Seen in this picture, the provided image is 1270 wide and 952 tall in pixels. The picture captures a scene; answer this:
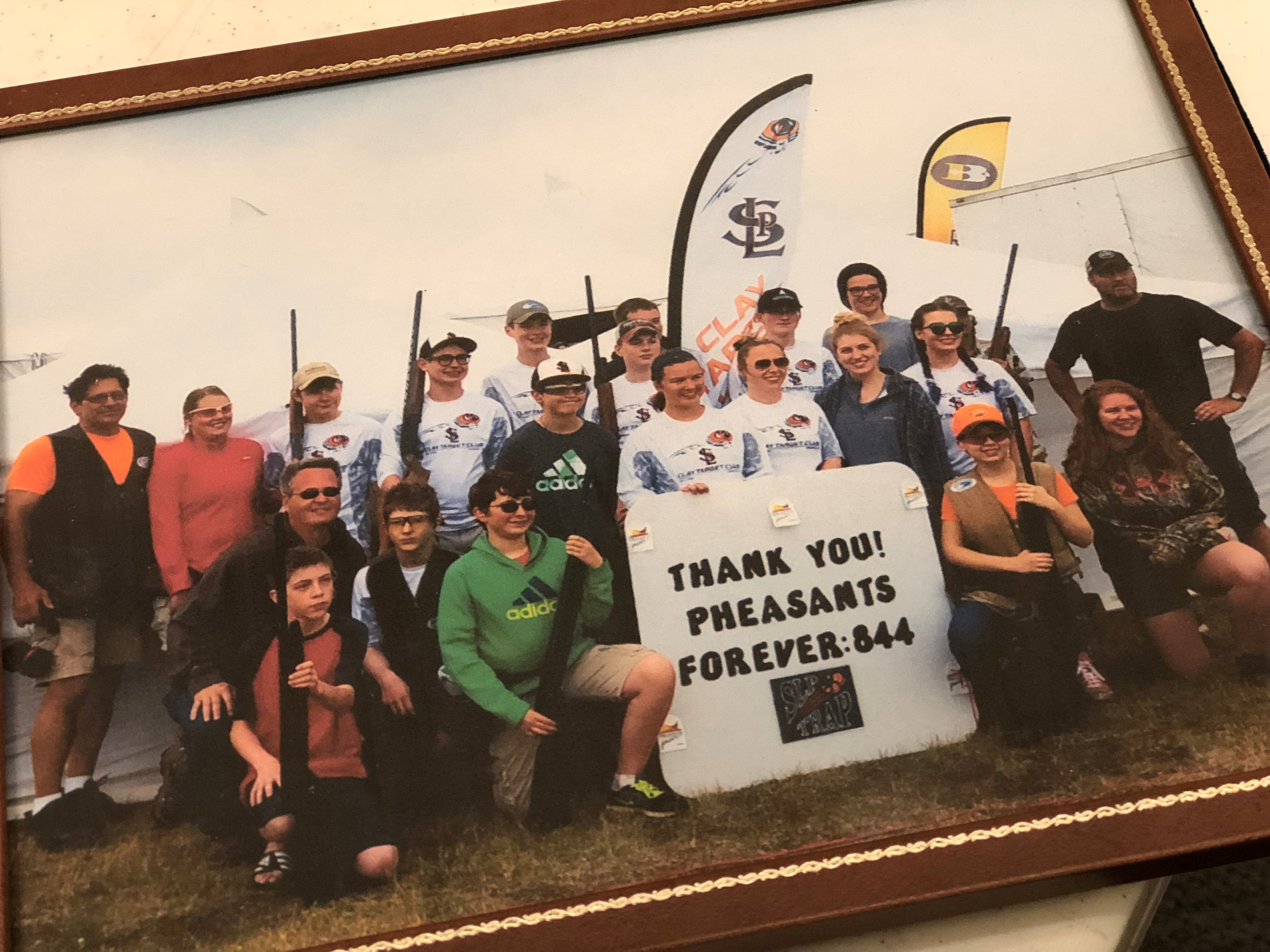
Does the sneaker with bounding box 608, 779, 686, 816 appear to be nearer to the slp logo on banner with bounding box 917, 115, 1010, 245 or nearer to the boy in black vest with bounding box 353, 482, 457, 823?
the boy in black vest with bounding box 353, 482, 457, 823

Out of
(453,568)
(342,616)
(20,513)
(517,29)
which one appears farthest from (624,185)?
(20,513)

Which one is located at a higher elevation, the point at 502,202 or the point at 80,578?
the point at 502,202

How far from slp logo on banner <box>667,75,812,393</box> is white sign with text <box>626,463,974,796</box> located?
24 centimetres

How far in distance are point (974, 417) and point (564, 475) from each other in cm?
62

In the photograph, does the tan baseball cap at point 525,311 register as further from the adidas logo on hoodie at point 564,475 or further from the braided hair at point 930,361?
the braided hair at point 930,361

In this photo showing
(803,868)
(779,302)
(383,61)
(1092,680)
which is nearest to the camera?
(803,868)

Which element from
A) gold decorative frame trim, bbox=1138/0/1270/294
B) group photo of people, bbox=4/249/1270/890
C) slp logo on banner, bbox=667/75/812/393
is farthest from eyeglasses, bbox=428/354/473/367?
gold decorative frame trim, bbox=1138/0/1270/294

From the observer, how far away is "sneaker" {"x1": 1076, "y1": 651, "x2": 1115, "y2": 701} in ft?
4.09

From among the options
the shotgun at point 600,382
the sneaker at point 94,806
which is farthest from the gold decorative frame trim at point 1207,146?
the sneaker at point 94,806

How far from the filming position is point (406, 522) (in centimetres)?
133

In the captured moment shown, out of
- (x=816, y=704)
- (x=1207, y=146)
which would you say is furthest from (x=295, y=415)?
(x=1207, y=146)

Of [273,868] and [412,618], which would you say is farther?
[412,618]

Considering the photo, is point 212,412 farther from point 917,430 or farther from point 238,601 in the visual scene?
point 917,430

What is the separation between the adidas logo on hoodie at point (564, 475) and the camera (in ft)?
4.44
